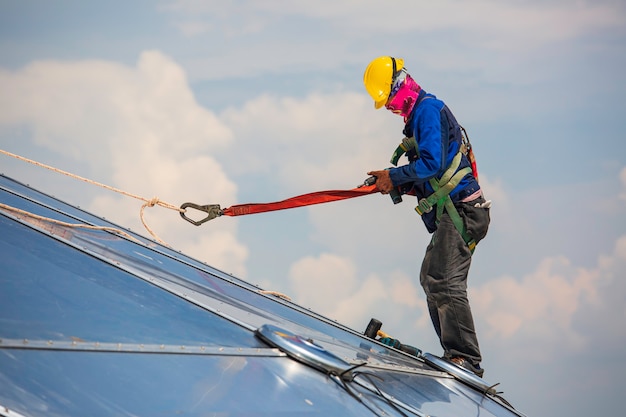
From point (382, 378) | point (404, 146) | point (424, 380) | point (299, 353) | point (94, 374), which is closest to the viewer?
point (94, 374)

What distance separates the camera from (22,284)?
440 cm

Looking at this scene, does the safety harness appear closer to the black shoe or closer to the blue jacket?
the blue jacket

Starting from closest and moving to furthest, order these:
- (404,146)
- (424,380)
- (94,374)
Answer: (94,374), (424,380), (404,146)

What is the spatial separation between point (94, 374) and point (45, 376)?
0.26 m

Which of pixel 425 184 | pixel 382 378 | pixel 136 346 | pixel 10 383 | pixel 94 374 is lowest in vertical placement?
pixel 10 383

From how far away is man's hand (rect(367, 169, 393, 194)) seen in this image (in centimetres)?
832

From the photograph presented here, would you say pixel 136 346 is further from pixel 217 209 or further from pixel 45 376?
pixel 217 209

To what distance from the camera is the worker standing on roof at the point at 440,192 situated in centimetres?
817

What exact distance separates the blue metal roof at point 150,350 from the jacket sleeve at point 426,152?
1.68 m

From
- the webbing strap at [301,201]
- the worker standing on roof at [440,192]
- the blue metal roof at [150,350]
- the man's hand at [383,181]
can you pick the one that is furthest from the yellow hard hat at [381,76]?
the blue metal roof at [150,350]

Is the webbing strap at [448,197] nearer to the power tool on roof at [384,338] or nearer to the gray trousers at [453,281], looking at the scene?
the gray trousers at [453,281]

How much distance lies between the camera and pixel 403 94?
8.39 m

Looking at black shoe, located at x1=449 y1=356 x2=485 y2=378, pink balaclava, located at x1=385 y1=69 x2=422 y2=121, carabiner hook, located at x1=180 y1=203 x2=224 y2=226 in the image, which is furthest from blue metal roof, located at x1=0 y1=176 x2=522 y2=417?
pink balaclava, located at x1=385 y1=69 x2=422 y2=121

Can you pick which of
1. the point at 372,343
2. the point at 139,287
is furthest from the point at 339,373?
the point at 372,343
